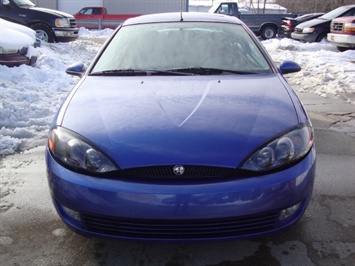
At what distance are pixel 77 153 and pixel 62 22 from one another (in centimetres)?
→ 1116

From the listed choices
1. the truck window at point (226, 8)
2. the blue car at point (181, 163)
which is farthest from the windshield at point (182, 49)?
Answer: the truck window at point (226, 8)

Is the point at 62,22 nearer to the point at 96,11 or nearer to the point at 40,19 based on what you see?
the point at 40,19

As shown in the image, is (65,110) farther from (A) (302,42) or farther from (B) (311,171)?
(A) (302,42)

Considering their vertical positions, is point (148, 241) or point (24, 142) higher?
point (148, 241)

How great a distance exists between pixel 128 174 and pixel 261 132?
80cm

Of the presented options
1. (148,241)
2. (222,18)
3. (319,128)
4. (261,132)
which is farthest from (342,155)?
(148,241)

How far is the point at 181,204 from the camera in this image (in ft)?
6.40

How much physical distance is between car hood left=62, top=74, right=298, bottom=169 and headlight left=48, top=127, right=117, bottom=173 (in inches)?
1.7

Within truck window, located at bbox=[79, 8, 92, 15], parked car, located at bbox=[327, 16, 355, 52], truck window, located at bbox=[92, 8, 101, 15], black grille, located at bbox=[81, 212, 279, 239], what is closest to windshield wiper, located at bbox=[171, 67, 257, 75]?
black grille, located at bbox=[81, 212, 279, 239]

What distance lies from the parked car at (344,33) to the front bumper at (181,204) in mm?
11382

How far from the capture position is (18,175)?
3.47 metres

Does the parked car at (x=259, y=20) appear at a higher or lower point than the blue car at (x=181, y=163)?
lower

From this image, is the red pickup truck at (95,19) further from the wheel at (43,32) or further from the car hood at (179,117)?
the car hood at (179,117)

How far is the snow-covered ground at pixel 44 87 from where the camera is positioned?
14.5ft
